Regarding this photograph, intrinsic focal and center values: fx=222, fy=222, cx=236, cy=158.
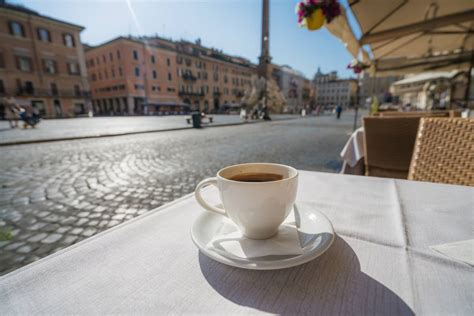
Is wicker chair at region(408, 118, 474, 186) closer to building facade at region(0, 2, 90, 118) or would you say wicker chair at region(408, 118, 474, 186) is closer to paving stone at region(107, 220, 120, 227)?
paving stone at region(107, 220, 120, 227)

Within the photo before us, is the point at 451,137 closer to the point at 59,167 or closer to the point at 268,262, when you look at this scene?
the point at 268,262

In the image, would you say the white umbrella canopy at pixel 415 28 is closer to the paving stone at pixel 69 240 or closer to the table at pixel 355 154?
the table at pixel 355 154

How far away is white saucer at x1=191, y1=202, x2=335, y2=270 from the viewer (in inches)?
14.9

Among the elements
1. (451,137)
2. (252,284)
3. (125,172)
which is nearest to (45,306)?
(252,284)

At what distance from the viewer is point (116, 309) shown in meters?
0.33

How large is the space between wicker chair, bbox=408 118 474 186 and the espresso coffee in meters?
1.15

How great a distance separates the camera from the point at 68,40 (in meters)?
26.9

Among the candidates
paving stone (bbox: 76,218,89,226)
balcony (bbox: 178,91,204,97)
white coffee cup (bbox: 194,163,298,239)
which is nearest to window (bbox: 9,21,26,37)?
balcony (bbox: 178,91,204,97)

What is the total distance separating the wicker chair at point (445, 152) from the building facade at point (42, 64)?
34.0m

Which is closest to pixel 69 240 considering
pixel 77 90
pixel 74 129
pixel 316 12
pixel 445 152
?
pixel 445 152

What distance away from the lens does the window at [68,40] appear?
26.6m

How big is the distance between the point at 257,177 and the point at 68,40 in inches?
1427

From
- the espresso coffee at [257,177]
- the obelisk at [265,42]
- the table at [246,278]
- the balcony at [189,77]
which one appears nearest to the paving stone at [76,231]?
the table at [246,278]

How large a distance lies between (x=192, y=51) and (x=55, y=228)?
4367 centimetres
